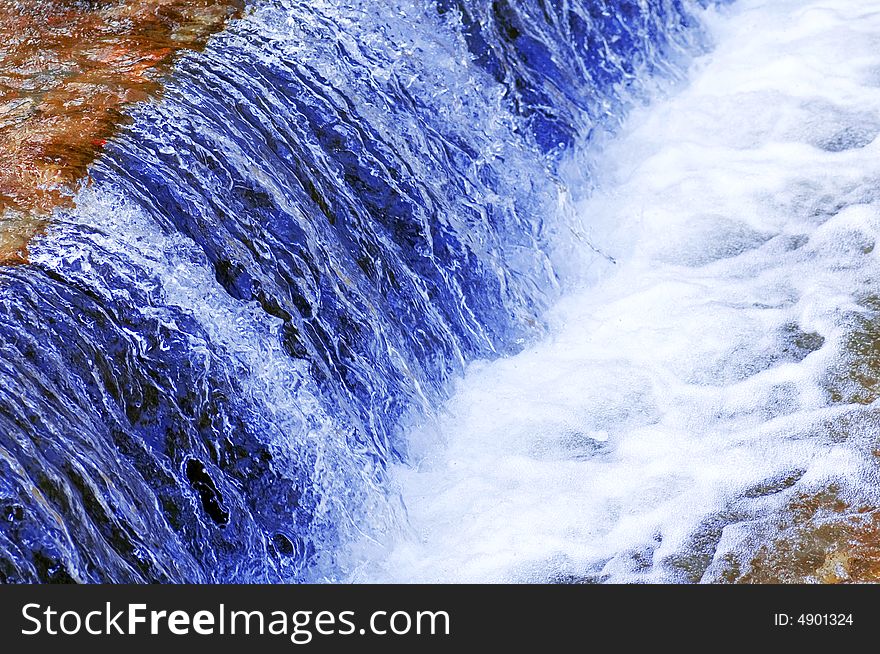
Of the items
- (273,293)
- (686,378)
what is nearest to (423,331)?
(273,293)

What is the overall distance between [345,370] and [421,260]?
2.18ft

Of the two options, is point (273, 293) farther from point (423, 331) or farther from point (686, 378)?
point (686, 378)

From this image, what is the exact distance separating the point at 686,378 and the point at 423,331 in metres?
1.05

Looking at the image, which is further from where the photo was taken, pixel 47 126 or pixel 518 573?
pixel 47 126

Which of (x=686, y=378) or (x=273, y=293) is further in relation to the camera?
(x=686, y=378)

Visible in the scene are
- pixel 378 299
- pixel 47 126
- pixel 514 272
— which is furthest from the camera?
pixel 514 272

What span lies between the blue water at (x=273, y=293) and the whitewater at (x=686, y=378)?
22cm

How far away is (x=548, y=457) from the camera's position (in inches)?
153

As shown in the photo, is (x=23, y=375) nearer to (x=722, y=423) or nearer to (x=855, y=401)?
(x=722, y=423)

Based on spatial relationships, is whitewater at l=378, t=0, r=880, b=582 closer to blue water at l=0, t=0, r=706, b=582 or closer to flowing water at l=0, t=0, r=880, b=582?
flowing water at l=0, t=0, r=880, b=582

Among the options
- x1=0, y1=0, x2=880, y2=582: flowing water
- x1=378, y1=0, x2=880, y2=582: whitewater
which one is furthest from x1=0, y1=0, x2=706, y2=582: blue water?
x1=378, y1=0, x2=880, y2=582: whitewater

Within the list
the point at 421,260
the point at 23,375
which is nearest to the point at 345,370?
the point at 421,260

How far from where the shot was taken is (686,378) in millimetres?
4082

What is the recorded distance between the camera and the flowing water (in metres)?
3.27
